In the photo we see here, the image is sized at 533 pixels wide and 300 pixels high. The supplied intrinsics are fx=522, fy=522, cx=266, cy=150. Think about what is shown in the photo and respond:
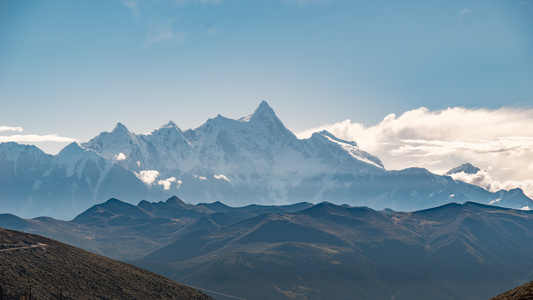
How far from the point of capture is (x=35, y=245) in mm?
190500

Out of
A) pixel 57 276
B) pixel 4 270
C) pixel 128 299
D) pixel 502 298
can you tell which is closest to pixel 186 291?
pixel 128 299

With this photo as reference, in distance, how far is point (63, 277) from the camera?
565 feet

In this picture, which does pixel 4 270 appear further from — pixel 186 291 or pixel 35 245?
pixel 186 291

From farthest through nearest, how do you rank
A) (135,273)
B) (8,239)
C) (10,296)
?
1. (135,273)
2. (8,239)
3. (10,296)

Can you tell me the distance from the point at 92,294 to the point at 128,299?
38.3ft

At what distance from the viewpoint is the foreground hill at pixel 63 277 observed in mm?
155775

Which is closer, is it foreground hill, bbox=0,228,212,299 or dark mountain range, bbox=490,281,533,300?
dark mountain range, bbox=490,281,533,300

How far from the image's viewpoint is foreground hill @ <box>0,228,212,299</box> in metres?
156

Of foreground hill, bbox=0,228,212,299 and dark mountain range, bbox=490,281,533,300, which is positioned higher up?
dark mountain range, bbox=490,281,533,300

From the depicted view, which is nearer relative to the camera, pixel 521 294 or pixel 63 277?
pixel 521 294

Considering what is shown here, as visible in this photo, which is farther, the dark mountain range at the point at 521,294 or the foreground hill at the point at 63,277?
the foreground hill at the point at 63,277

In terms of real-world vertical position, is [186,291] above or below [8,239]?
below

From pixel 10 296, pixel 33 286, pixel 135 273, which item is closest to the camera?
pixel 10 296

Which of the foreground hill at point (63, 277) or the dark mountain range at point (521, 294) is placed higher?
the dark mountain range at point (521, 294)
